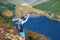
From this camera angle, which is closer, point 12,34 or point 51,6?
point 12,34

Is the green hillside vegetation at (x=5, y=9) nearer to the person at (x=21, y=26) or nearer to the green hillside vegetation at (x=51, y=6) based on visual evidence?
the person at (x=21, y=26)

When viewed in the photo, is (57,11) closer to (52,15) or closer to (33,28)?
(52,15)

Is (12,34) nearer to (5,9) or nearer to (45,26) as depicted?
(5,9)

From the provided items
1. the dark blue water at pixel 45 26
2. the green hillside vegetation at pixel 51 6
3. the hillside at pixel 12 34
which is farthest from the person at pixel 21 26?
the green hillside vegetation at pixel 51 6

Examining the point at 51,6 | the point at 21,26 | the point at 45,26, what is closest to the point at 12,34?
the point at 21,26

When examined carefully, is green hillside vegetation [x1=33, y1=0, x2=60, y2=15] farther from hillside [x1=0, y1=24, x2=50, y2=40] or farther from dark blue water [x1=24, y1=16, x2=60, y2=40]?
hillside [x1=0, y1=24, x2=50, y2=40]

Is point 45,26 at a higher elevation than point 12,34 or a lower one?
higher

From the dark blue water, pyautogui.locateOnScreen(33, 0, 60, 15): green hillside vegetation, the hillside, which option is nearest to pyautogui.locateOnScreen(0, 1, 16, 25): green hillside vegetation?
the hillside
